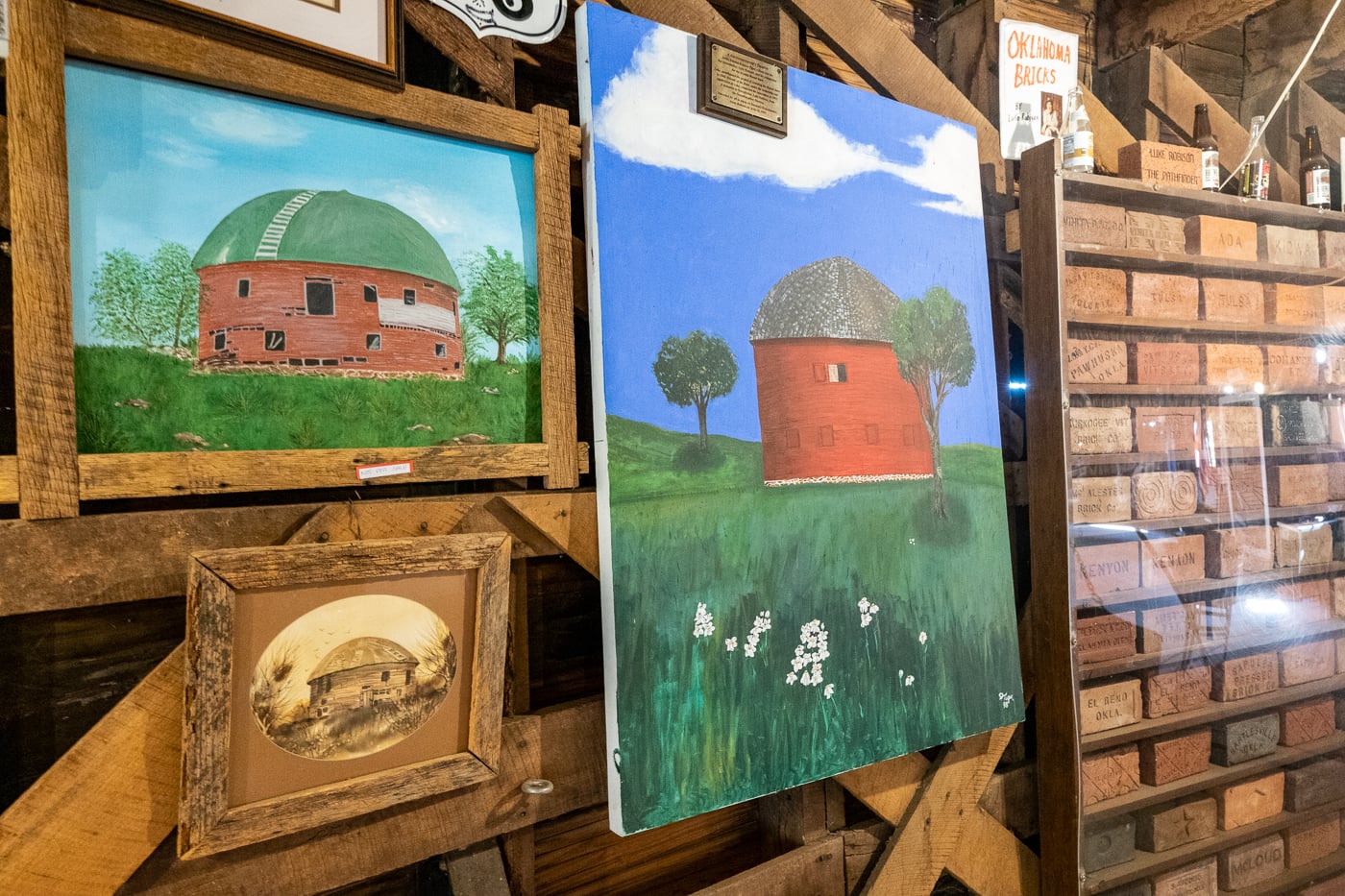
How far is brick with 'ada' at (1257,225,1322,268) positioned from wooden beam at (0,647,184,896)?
98.7 inches

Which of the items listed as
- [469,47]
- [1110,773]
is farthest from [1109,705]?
[469,47]

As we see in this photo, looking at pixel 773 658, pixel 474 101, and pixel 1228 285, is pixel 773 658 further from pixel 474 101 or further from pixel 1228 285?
pixel 1228 285

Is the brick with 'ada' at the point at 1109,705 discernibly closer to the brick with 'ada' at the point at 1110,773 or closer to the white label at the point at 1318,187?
the brick with 'ada' at the point at 1110,773

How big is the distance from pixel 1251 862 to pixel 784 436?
1.82 meters

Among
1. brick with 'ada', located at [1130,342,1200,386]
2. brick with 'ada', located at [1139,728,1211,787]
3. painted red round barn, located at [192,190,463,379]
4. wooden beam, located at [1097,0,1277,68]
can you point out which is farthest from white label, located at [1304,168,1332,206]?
painted red round barn, located at [192,190,463,379]

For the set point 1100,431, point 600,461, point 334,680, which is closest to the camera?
point 334,680

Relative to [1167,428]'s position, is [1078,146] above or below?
above

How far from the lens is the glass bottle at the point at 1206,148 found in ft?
6.61

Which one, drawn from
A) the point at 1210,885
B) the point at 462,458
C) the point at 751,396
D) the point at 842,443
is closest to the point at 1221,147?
the point at 842,443

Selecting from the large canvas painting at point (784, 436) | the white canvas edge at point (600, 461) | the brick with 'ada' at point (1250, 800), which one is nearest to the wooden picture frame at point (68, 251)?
the white canvas edge at point (600, 461)

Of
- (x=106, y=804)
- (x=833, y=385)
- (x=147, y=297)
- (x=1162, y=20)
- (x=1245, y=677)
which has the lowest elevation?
(x=1245, y=677)

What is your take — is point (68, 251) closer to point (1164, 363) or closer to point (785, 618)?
point (785, 618)

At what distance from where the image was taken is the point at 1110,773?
6.01ft

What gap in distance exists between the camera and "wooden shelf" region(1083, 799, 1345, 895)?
71.2 inches
